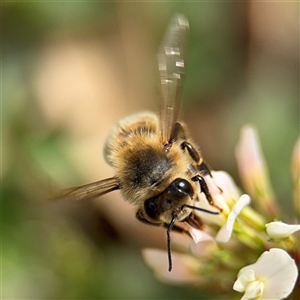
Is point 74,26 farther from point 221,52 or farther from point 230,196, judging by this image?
point 230,196

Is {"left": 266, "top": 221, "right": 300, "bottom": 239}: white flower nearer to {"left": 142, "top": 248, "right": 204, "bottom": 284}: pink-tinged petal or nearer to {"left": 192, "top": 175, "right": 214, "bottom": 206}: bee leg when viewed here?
{"left": 192, "top": 175, "right": 214, "bottom": 206}: bee leg

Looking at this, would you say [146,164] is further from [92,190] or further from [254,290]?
[254,290]

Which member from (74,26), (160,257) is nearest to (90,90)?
(74,26)

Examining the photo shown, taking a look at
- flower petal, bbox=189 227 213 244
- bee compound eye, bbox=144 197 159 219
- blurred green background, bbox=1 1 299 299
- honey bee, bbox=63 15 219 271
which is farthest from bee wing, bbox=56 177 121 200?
blurred green background, bbox=1 1 299 299

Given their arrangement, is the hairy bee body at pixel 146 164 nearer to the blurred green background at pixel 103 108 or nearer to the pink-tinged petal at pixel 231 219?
the pink-tinged petal at pixel 231 219

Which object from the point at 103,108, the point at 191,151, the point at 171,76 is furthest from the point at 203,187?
the point at 103,108
